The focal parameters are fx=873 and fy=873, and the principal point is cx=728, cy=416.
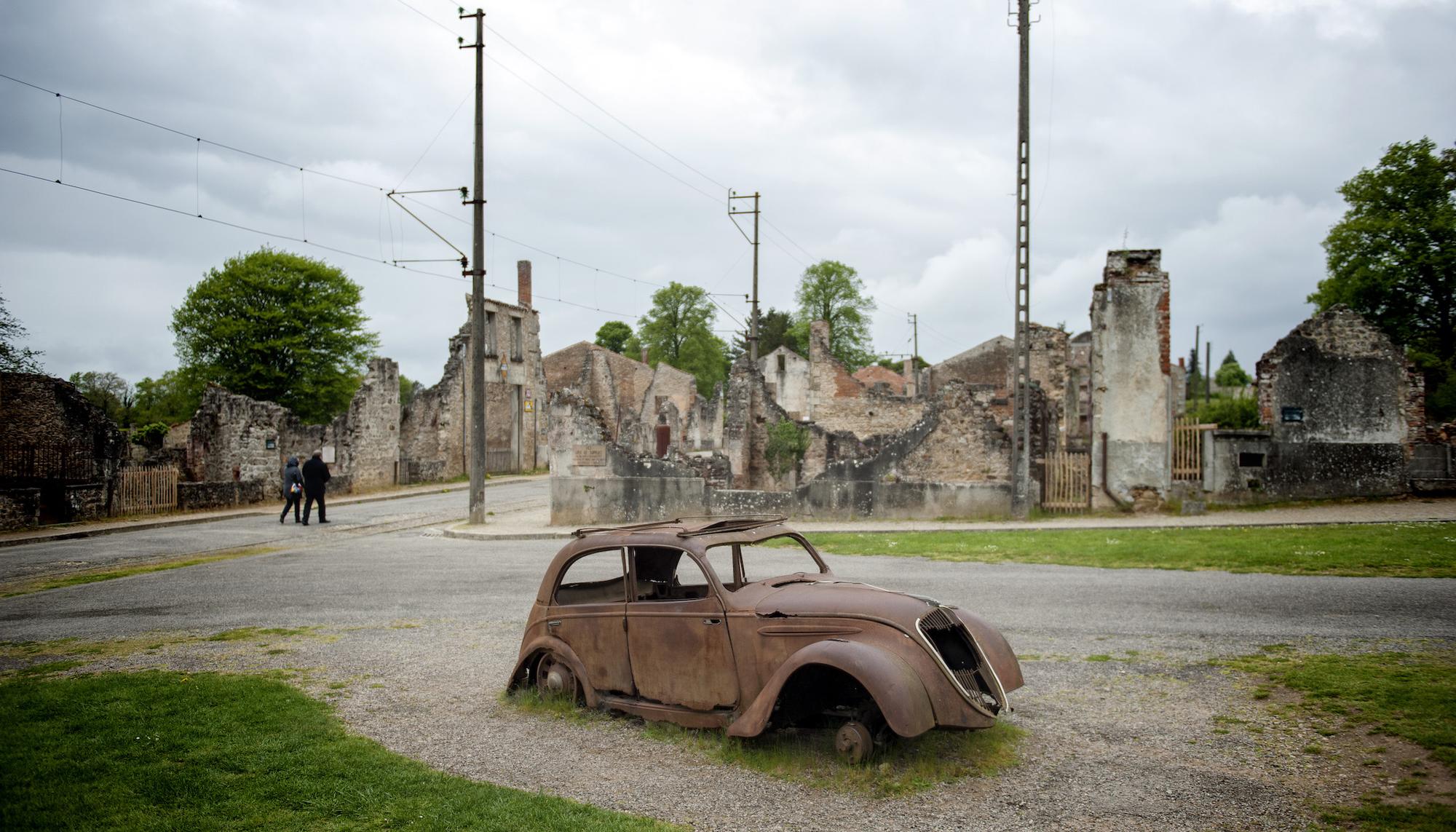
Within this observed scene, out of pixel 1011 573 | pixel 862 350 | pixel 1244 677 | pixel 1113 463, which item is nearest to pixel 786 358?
pixel 862 350

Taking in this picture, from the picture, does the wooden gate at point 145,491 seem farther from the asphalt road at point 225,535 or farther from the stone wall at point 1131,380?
the stone wall at point 1131,380

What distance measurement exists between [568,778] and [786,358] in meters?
62.3

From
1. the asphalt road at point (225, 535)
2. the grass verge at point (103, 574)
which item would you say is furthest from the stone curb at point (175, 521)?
the grass verge at point (103, 574)

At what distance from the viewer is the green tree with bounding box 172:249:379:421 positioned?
170 ft

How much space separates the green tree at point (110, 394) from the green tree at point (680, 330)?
43086mm

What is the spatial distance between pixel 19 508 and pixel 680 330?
6691cm

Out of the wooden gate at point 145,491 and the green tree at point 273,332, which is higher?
the green tree at point 273,332

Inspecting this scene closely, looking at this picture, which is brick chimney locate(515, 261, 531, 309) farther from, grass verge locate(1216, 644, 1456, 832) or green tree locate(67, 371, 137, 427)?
grass verge locate(1216, 644, 1456, 832)

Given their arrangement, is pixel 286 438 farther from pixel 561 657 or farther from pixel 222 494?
pixel 561 657

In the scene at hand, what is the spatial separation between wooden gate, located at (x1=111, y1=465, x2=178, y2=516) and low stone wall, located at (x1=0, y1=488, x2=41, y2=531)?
234 cm

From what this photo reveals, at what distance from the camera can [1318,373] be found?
65.8 ft

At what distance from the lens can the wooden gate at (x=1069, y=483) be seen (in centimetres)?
2094

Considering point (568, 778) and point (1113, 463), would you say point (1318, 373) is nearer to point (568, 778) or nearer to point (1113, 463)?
point (1113, 463)

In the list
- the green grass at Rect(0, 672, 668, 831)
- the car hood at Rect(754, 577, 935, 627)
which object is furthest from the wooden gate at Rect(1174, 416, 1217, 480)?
the green grass at Rect(0, 672, 668, 831)
